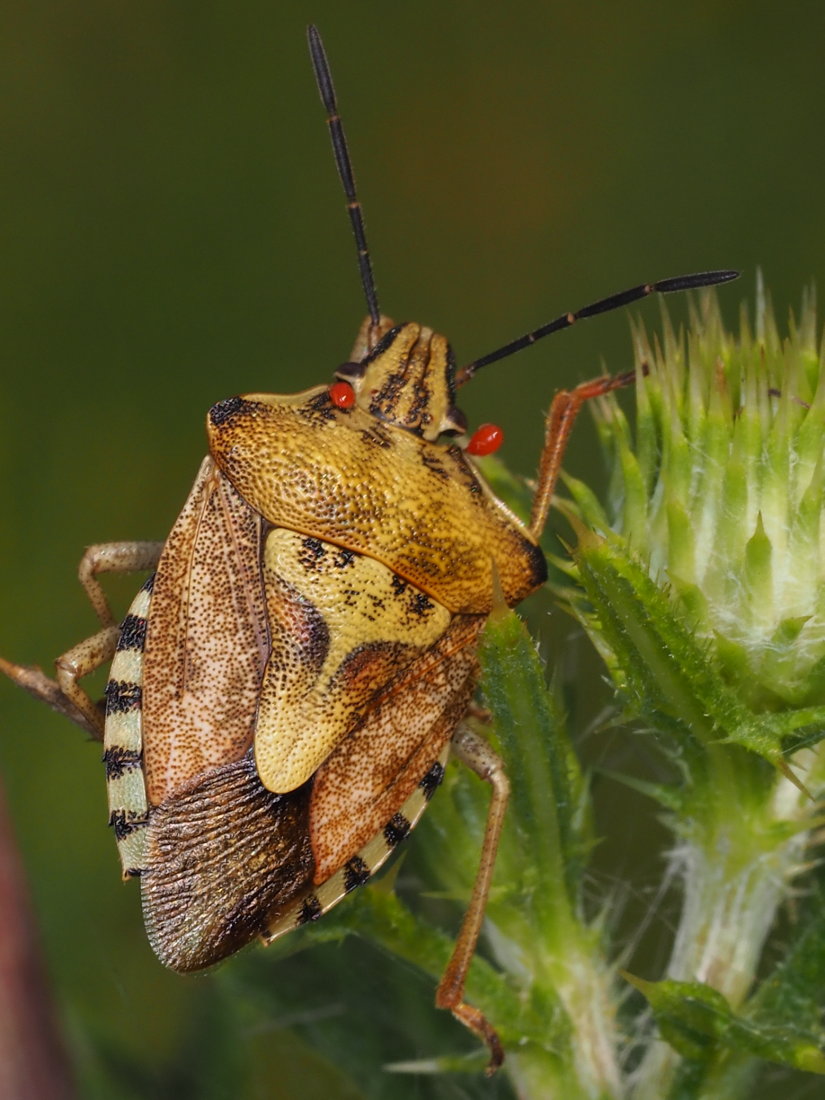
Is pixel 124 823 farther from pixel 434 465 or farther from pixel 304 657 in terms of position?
pixel 434 465

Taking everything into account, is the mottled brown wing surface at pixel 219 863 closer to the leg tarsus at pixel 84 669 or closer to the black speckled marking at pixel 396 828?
the black speckled marking at pixel 396 828

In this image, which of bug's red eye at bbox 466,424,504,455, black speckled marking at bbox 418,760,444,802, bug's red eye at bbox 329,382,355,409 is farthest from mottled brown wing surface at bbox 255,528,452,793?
bug's red eye at bbox 466,424,504,455

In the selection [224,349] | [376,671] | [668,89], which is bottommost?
[376,671]

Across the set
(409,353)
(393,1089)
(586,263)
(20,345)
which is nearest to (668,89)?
(586,263)

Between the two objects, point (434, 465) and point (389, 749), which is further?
point (434, 465)

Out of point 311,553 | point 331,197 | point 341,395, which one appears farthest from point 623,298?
point 331,197

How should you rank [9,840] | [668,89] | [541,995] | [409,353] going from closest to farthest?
[9,840], [541,995], [409,353], [668,89]

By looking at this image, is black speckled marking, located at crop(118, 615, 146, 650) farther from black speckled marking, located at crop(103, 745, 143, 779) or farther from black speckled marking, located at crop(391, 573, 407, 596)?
black speckled marking, located at crop(391, 573, 407, 596)

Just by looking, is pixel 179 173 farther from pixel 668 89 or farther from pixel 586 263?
pixel 668 89
